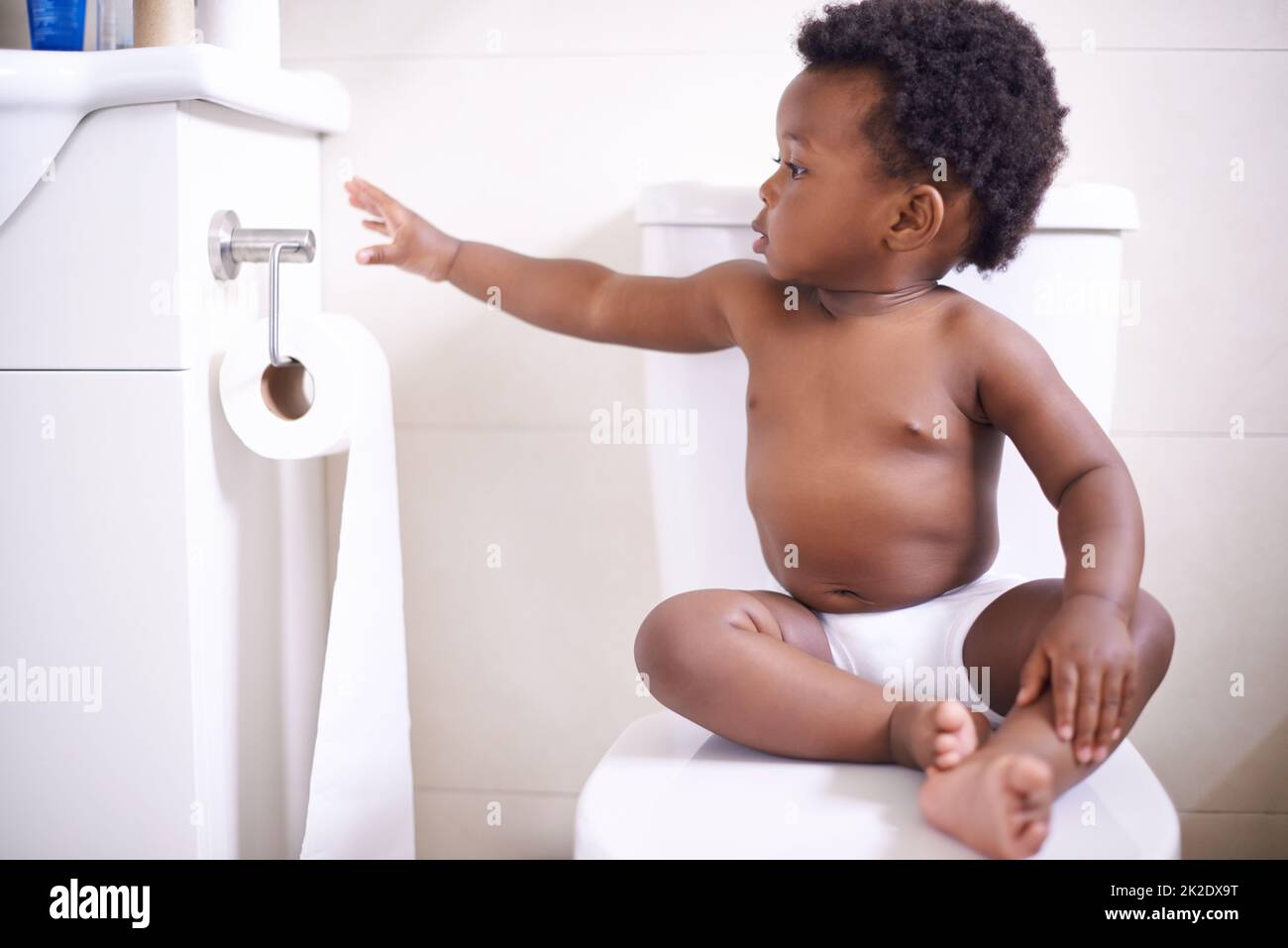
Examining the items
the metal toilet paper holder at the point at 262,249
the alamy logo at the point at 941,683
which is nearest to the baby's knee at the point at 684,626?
the alamy logo at the point at 941,683

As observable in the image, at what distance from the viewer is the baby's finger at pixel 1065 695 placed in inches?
24.2

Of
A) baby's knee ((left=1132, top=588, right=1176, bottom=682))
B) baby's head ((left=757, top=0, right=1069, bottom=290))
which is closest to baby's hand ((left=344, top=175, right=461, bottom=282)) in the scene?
baby's head ((left=757, top=0, right=1069, bottom=290))

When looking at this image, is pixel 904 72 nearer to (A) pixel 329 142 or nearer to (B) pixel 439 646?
(A) pixel 329 142

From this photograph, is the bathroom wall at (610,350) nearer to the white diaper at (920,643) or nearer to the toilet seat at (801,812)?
the white diaper at (920,643)

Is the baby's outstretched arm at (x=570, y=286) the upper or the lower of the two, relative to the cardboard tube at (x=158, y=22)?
lower

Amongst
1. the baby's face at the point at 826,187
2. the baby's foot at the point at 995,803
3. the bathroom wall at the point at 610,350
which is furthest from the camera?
the bathroom wall at the point at 610,350

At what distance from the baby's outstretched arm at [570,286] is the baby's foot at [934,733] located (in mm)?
343

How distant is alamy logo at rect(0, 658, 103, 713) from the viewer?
0.83 metres

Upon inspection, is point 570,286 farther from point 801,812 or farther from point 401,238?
point 801,812

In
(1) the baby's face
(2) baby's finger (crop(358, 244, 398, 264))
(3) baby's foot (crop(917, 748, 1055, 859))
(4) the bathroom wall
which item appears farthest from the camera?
(4) the bathroom wall

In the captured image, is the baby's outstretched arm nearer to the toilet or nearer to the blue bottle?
the toilet

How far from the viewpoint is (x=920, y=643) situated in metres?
0.79
